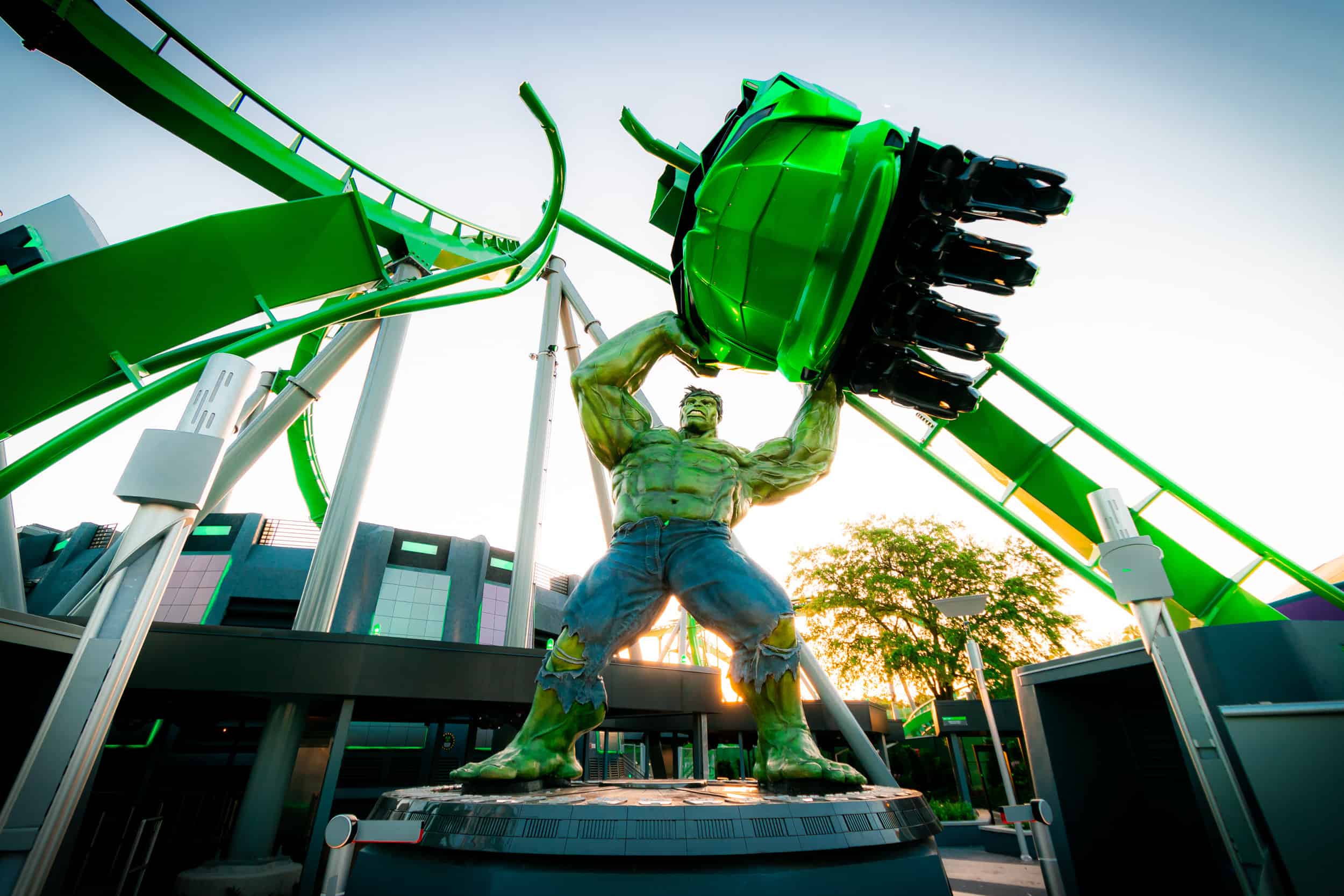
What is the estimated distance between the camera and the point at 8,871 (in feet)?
7.37

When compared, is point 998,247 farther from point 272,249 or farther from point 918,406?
point 272,249

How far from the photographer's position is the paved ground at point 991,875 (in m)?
6.68

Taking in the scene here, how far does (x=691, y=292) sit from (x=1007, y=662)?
2011 cm

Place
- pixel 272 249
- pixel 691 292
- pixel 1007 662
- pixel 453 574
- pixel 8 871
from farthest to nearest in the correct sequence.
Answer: pixel 453 574 → pixel 1007 662 → pixel 272 249 → pixel 691 292 → pixel 8 871

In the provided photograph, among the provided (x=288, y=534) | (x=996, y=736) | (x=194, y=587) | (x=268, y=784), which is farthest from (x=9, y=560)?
(x=288, y=534)

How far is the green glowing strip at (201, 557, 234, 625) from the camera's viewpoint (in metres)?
19.4

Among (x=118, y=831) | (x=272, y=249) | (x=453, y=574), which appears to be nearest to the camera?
(x=272, y=249)

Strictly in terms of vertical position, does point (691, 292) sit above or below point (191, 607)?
below

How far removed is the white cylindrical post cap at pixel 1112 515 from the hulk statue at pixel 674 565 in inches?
77.4

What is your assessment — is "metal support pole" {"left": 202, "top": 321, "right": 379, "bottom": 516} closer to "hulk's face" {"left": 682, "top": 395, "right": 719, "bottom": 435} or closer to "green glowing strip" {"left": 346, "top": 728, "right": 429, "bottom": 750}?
"hulk's face" {"left": 682, "top": 395, "right": 719, "bottom": 435}

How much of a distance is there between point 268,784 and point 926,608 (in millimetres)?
19155

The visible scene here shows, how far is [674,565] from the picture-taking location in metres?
3.49

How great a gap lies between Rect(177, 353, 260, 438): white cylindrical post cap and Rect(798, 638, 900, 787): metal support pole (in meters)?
4.74

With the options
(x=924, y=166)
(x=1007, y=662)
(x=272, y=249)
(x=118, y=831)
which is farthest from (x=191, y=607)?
(x=1007, y=662)
